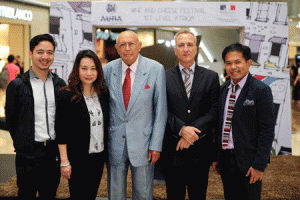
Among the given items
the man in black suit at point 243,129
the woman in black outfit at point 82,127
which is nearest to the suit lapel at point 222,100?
the man in black suit at point 243,129

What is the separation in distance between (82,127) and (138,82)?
0.59 meters

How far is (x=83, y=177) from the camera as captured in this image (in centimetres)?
212

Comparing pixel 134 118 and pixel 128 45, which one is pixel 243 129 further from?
pixel 128 45

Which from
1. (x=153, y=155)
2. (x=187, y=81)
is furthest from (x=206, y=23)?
(x=153, y=155)

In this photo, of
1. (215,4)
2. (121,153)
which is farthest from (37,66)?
(215,4)

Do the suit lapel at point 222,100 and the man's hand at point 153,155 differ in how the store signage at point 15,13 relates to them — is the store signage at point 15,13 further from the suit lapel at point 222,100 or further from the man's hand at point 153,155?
the suit lapel at point 222,100

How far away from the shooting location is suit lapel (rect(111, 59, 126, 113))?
2.23m

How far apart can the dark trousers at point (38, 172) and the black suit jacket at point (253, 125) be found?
1.51m

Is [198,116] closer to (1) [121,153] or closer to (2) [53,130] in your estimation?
(1) [121,153]

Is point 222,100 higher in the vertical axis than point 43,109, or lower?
higher

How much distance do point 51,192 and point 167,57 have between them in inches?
129

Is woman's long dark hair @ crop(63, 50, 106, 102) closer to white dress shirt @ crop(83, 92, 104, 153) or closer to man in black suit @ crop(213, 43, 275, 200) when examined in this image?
white dress shirt @ crop(83, 92, 104, 153)

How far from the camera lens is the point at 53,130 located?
7.43ft

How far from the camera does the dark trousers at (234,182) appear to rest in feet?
6.74
